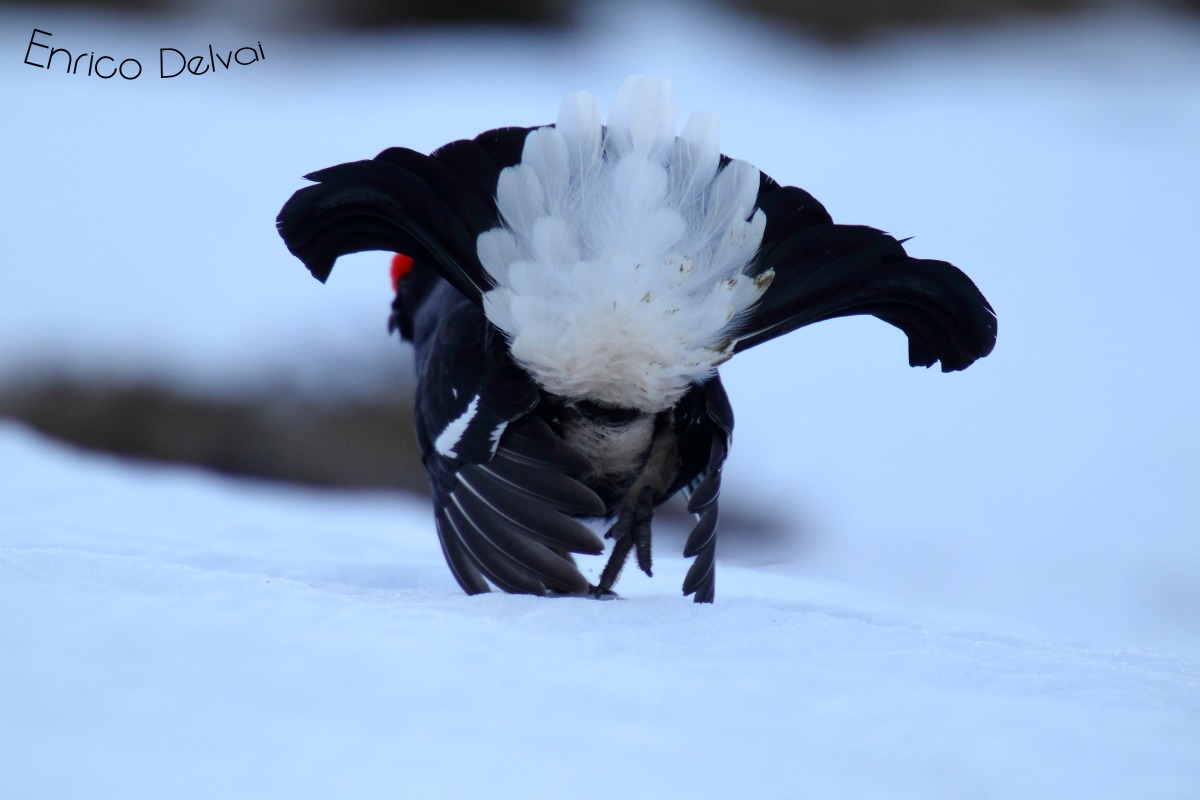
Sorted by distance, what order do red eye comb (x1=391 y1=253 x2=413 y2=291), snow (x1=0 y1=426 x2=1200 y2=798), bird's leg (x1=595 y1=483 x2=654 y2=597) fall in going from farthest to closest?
red eye comb (x1=391 y1=253 x2=413 y2=291) → bird's leg (x1=595 y1=483 x2=654 y2=597) → snow (x1=0 y1=426 x2=1200 y2=798)

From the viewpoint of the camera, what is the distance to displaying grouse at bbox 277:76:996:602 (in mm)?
1676

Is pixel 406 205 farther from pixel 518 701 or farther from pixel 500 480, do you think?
pixel 518 701

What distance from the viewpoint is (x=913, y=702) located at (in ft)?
3.85

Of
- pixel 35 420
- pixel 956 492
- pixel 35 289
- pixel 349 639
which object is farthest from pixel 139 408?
pixel 349 639

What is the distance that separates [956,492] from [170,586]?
10.5ft

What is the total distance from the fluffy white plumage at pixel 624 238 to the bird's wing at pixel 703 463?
10cm

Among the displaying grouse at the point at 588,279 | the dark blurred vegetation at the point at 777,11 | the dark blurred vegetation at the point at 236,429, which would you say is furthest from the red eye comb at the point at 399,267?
the dark blurred vegetation at the point at 777,11

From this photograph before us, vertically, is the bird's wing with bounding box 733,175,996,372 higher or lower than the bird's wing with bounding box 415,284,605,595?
higher

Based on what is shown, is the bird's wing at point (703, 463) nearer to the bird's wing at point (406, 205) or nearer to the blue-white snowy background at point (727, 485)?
the blue-white snowy background at point (727, 485)

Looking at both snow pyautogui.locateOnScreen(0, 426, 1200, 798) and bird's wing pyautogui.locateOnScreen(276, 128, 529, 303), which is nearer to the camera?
snow pyautogui.locateOnScreen(0, 426, 1200, 798)

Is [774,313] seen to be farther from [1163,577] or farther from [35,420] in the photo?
[35,420]

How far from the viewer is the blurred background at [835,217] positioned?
12.8ft

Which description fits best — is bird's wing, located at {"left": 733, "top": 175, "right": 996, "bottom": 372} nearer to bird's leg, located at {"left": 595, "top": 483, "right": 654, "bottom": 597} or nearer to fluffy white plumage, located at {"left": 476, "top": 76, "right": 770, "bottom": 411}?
fluffy white plumage, located at {"left": 476, "top": 76, "right": 770, "bottom": 411}
